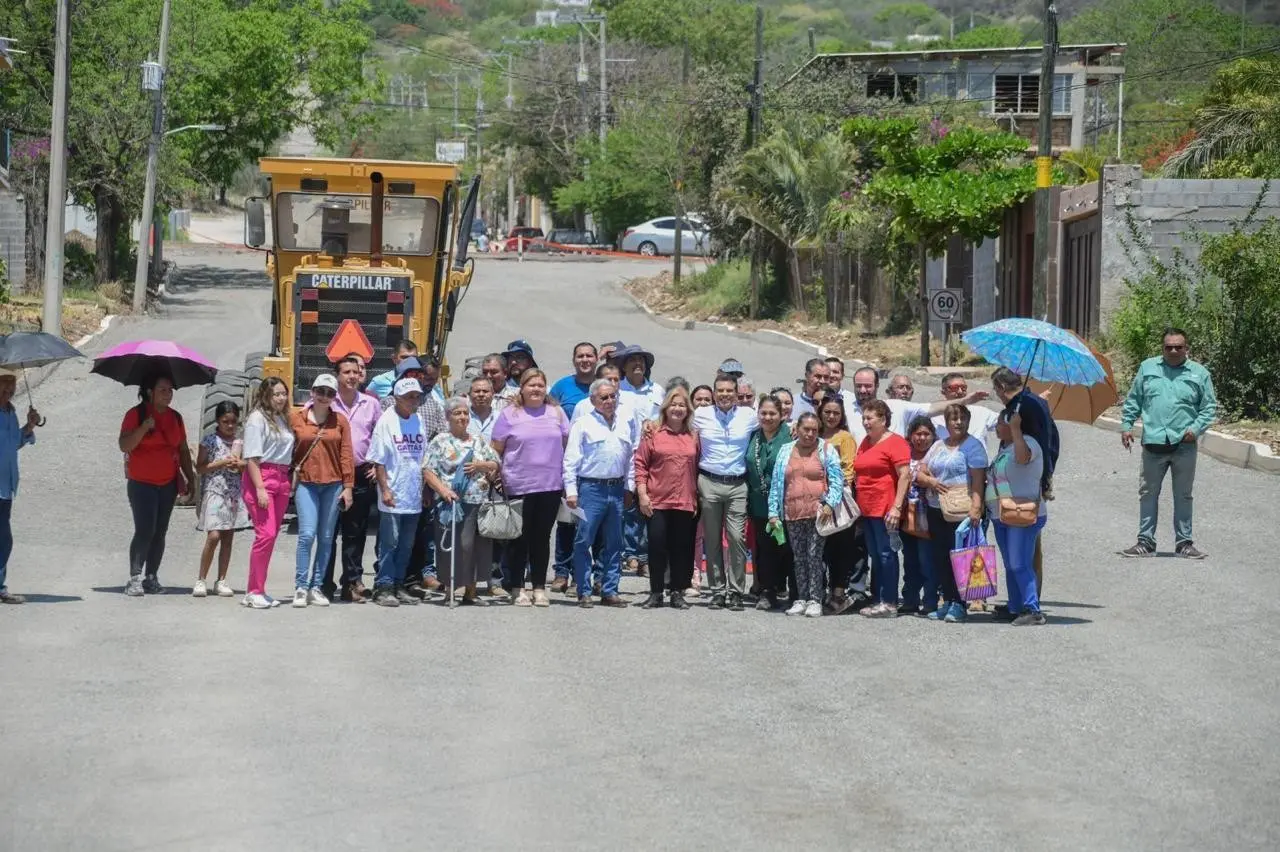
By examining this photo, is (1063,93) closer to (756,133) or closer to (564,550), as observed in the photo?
(756,133)

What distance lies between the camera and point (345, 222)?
19.8 m

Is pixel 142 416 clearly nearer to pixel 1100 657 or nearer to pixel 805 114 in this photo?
pixel 1100 657

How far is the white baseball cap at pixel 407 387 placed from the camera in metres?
14.0

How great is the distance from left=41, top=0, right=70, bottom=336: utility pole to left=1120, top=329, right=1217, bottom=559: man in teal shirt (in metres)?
22.4

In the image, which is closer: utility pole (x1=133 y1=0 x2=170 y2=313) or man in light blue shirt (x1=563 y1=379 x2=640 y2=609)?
man in light blue shirt (x1=563 y1=379 x2=640 y2=609)

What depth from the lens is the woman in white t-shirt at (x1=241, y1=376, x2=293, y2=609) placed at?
13.7 metres

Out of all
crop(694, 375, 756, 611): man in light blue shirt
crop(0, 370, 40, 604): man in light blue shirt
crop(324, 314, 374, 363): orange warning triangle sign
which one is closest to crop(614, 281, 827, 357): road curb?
crop(324, 314, 374, 363): orange warning triangle sign

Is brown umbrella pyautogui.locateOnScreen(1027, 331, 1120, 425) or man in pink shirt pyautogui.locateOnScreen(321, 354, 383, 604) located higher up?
brown umbrella pyautogui.locateOnScreen(1027, 331, 1120, 425)

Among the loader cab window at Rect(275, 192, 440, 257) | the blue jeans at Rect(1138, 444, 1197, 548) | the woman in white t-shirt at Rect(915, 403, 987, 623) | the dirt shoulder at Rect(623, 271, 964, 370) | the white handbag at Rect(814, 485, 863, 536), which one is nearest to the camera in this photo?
the woman in white t-shirt at Rect(915, 403, 987, 623)

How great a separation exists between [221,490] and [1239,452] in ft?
40.5

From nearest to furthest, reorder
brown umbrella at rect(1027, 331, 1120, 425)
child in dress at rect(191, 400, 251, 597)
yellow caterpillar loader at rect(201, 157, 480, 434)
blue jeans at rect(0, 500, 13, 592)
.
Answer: blue jeans at rect(0, 500, 13, 592)
child in dress at rect(191, 400, 251, 597)
brown umbrella at rect(1027, 331, 1120, 425)
yellow caterpillar loader at rect(201, 157, 480, 434)

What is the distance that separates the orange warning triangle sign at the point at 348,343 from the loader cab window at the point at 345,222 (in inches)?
43.3

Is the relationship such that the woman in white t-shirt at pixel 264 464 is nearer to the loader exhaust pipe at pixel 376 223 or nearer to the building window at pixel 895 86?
the loader exhaust pipe at pixel 376 223

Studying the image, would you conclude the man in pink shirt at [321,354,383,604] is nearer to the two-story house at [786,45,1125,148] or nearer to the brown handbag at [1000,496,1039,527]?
the brown handbag at [1000,496,1039,527]
